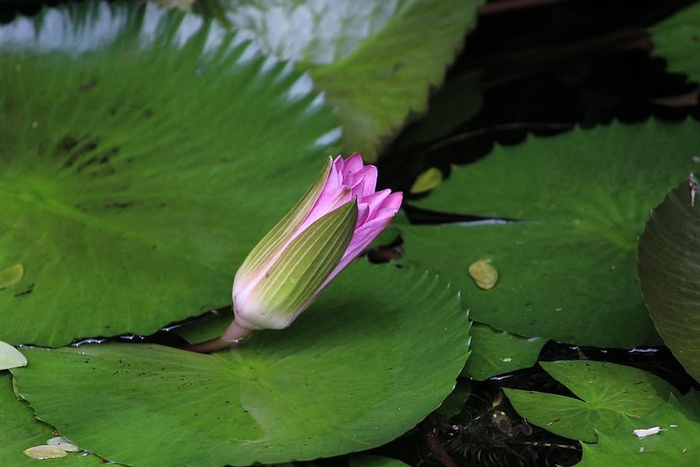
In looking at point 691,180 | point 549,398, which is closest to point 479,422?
point 549,398

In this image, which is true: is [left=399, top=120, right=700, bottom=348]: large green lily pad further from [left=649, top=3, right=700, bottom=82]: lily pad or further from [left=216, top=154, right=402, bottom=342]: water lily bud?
[left=216, top=154, right=402, bottom=342]: water lily bud

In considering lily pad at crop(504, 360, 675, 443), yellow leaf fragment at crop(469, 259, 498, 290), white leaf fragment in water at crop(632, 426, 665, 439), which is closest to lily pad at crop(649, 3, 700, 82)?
yellow leaf fragment at crop(469, 259, 498, 290)

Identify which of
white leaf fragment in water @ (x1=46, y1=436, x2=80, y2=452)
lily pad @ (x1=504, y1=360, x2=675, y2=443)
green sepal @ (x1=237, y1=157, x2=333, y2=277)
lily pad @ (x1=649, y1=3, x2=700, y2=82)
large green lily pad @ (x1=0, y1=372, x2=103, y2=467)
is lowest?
lily pad @ (x1=504, y1=360, x2=675, y2=443)

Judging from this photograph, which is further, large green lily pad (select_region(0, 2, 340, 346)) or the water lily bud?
large green lily pad (select_region(0, 2, 340, 346))

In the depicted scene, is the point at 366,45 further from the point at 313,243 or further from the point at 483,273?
the point at 313,243

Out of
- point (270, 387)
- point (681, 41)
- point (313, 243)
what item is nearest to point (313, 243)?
point (313, 243)

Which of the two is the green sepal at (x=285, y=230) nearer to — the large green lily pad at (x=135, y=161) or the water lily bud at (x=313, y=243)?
the water lily bud at (x=313, y=243)
